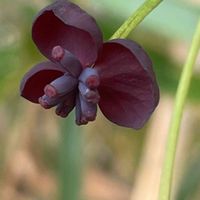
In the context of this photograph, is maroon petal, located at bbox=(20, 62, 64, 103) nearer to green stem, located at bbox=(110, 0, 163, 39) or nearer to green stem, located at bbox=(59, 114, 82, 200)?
green stem, located at bbox=(110, 0, 163, 39)

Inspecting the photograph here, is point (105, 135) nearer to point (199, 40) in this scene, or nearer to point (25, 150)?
point (25, 150)

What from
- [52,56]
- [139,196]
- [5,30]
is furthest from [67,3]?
[139,196]

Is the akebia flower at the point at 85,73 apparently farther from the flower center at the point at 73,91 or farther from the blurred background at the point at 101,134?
the blurred background at the point at 101,134

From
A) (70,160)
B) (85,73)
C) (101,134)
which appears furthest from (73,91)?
(101,134)

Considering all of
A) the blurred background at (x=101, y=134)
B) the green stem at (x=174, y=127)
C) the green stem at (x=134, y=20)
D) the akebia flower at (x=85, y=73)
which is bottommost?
the blurred background at (x=101, y=134)

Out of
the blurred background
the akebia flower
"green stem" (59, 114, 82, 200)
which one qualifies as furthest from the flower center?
"green stem" (59, 114, 82, 200)

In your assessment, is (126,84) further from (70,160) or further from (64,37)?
(70,160)

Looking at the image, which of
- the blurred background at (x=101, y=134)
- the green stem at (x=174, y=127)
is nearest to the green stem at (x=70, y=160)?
the blurred background at (x=101, y=134)
